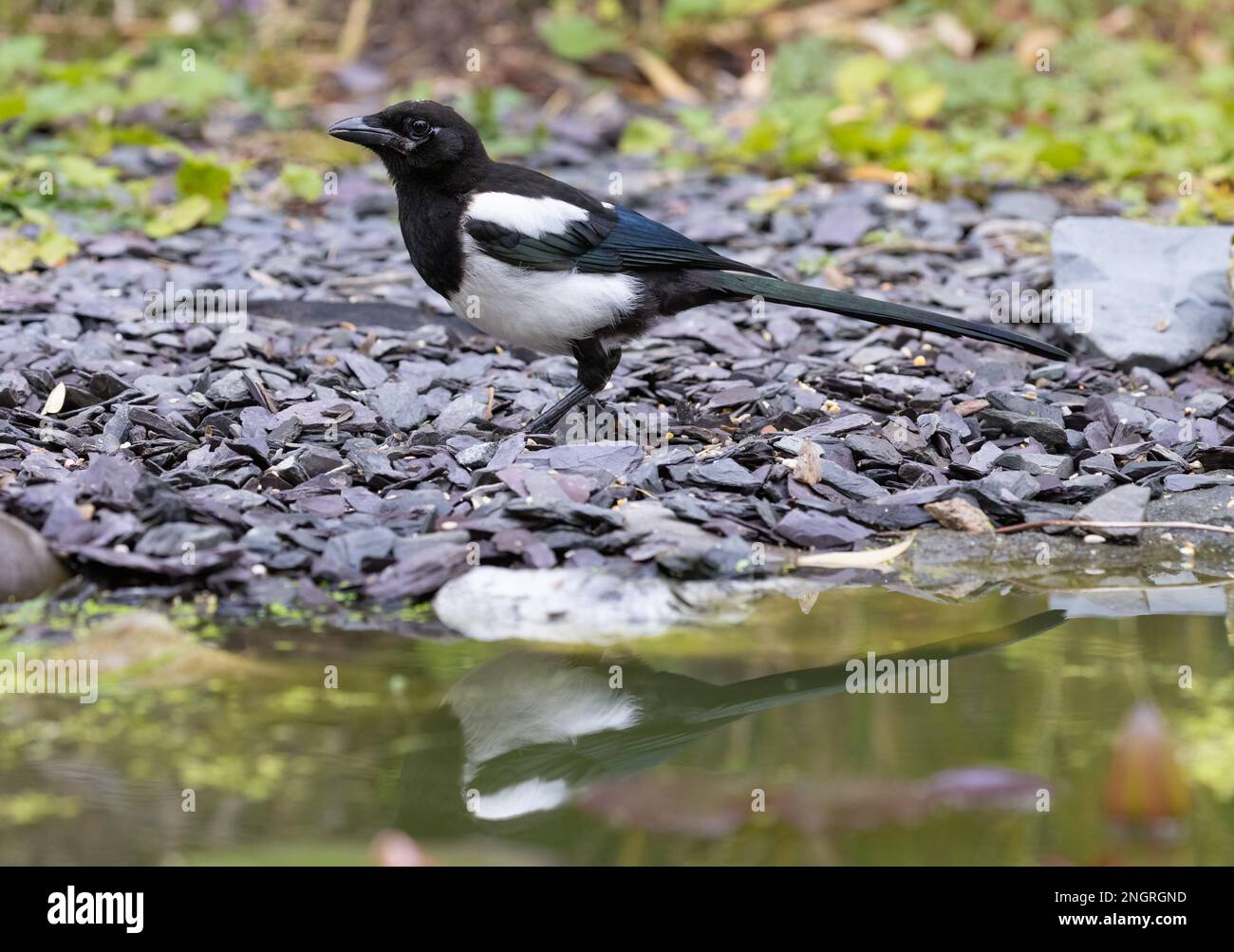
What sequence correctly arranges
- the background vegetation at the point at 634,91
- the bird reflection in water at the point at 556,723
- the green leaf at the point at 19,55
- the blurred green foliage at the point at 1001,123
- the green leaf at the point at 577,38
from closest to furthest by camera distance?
the bird reflection in water at the point at 556,723 → the background vegetation at the point at 634,91 → the blurred green foliage at the point at 1001,123 → the green leaf at the point at 19,55 → the green leaf at the point at 577,38

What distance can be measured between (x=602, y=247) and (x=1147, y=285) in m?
2.19

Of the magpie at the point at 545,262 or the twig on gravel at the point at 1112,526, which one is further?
the magpie at the point at 545,262

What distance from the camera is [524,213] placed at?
14.7ft

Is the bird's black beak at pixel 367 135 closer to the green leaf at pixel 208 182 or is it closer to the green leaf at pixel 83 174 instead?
the green leaf at pixel 208 182

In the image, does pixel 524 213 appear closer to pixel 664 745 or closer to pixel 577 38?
pixel 664 745

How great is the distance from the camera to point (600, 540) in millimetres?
3680

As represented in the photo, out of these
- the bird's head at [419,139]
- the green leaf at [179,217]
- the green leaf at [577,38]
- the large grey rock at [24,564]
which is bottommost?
the large grey rock at [24,564]

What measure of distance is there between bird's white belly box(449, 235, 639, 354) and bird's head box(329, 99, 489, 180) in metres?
0.29

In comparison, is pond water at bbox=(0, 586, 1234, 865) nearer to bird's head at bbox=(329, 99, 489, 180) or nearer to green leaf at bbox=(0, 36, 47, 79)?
bird's head at bbox=(329, 99, 489, 180)

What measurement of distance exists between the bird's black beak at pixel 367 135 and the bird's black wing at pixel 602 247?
1.22ft

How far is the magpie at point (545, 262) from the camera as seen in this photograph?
4473 millimetres

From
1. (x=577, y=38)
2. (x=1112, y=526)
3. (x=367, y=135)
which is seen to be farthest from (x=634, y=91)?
(x=1112, y=526)

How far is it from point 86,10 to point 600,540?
7375 millimetres

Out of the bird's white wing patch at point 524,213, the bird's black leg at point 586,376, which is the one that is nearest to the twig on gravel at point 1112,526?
the bird's black leg at point 586,376
